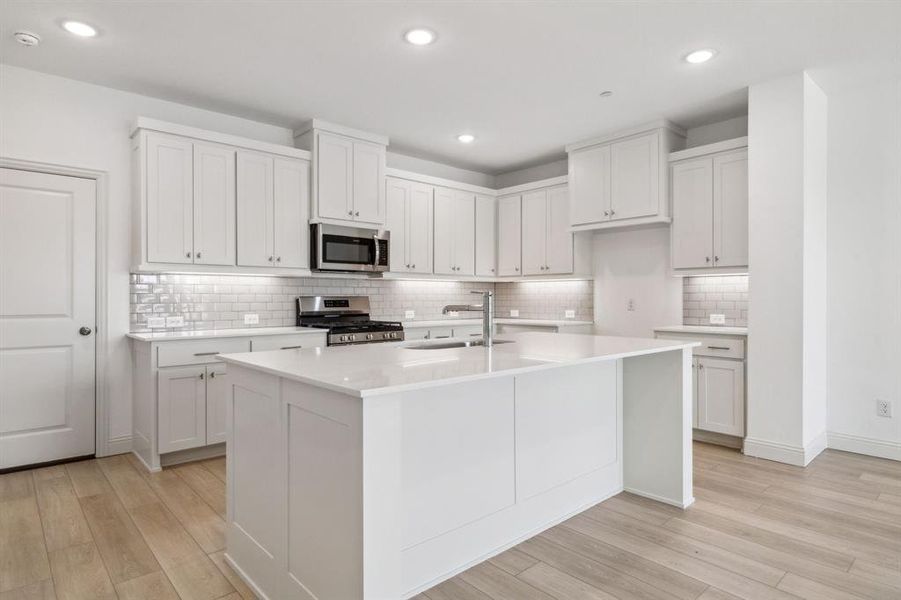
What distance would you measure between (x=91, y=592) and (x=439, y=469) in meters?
1.46

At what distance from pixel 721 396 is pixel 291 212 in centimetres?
379

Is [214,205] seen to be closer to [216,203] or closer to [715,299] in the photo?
[216,203]

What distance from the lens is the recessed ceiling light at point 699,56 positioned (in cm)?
324

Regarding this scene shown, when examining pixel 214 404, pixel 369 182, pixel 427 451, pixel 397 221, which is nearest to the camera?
pixel 427 451

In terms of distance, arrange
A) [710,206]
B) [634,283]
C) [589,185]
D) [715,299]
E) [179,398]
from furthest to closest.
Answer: [634,283]
[589,185]
[715,299]
[710,206]
[179,398]

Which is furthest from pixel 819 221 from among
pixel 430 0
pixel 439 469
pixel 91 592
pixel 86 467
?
pixel 86 467

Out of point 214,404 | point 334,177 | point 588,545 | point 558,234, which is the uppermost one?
point 334,177

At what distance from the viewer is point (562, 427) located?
2664 mm

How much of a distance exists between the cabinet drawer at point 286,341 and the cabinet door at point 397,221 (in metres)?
1.19

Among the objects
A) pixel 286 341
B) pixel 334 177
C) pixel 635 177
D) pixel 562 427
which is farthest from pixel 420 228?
pixel 562 427

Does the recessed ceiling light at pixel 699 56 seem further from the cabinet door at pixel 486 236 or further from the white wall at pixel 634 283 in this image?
the cabinet door at pixel 486 236

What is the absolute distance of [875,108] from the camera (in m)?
3.82

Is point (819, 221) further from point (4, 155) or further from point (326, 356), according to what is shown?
point (4, 155)

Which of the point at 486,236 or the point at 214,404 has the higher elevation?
the point at 486,236
